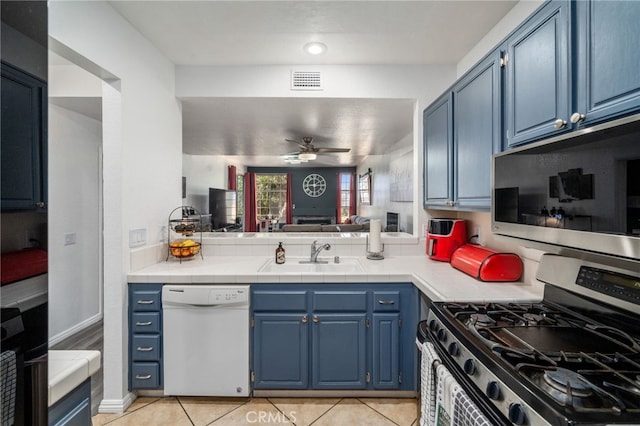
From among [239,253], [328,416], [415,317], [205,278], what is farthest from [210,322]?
[415,317]

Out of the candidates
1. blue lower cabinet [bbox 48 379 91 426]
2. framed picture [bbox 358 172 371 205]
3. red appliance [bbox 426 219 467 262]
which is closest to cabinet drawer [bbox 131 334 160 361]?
blue lower cabinet [bbox 48 379 91 426]

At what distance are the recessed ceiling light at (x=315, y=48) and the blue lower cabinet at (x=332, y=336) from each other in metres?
1.74

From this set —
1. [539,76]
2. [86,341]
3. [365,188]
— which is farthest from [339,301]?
[365,188]

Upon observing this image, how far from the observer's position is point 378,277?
6.08 feet

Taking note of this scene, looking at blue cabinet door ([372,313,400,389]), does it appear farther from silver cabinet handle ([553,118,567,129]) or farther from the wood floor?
the wood floor

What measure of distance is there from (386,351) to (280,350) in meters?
0.69

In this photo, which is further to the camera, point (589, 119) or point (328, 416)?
point (328, 416)

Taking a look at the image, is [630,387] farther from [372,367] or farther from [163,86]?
[163,86]

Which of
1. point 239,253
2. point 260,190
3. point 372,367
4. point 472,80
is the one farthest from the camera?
point 260,190

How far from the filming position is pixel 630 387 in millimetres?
721

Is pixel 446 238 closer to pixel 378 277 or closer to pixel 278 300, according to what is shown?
pixel 378 277

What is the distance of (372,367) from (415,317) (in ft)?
1.43

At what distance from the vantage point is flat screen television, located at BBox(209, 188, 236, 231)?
6434mm

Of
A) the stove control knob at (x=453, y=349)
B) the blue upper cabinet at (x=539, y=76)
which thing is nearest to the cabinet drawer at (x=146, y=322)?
the stove control knob at (x=453, y=349)
